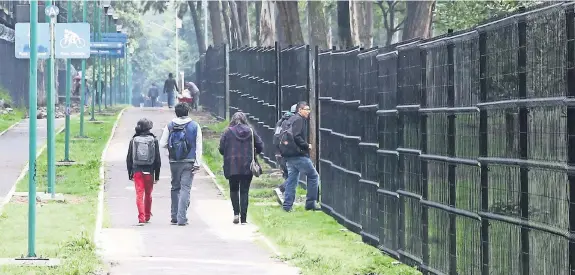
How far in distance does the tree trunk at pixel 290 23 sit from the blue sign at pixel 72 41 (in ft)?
23.7

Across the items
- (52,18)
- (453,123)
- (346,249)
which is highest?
(52,18)

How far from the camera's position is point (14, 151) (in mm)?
37531

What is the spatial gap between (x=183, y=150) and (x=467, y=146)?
358 inches

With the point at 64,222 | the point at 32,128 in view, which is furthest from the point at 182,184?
the point at 32,128

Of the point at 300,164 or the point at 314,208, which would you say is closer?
the point at 300,164

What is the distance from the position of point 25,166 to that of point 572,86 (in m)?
24.3

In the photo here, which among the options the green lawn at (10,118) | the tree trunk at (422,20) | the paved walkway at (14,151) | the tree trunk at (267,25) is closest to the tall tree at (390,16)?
the green lawn at (10,118)

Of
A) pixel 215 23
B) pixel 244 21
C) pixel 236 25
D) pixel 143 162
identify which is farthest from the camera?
pixel 215 23

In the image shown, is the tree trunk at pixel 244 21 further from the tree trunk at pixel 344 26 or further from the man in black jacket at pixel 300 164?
the man in black jacket at pixel 300 164

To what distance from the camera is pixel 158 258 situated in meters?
16.8

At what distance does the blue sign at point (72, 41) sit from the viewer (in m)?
26.7

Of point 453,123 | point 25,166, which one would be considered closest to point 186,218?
point 453,123

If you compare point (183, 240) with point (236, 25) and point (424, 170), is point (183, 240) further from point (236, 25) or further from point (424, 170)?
point (236, 25)

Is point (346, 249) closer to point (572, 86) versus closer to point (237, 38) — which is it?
point (572, 86)
